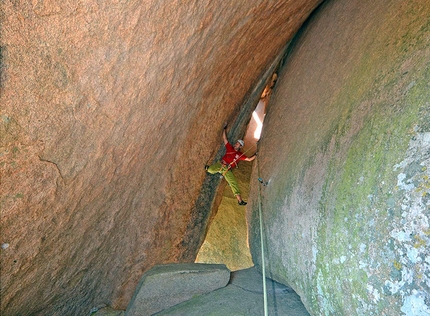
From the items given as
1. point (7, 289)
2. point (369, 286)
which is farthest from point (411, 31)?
point (7, 289)

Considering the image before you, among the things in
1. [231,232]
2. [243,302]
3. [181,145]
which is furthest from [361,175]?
[231,232]

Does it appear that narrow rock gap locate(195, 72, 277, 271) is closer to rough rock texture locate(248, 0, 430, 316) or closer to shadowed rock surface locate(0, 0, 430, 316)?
shadowed rock surface locate(0, 0, 430, 316)

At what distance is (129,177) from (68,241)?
0.83 meters

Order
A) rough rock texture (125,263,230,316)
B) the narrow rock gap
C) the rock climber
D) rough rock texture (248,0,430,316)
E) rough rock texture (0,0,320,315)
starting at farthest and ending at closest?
1. the narrow rock gap
2. the rock climber
3. rough rock texture (125,263,230,316)
4. rough rock texture (0,0,320,315)
5. rough rock texture (248,0,430,316)

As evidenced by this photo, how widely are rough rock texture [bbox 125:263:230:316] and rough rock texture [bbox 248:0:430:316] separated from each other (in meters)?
0.70

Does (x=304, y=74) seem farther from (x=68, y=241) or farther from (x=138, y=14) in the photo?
(x=68, y=241)

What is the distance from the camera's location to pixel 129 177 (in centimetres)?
316

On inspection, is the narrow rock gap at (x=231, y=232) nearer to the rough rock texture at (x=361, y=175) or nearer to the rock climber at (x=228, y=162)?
the rock climber at (x=228, y=162)

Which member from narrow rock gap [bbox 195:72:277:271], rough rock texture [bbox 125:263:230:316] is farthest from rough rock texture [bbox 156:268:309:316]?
narrow rock gap [bbox 195:72:277:271]

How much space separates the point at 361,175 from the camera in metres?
1.99

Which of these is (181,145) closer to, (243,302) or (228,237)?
(243,302)

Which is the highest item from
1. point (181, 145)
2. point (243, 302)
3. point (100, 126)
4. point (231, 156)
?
point (231, 156)

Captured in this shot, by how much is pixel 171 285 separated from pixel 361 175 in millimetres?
2098

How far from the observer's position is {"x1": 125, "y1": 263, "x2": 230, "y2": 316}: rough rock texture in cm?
301
